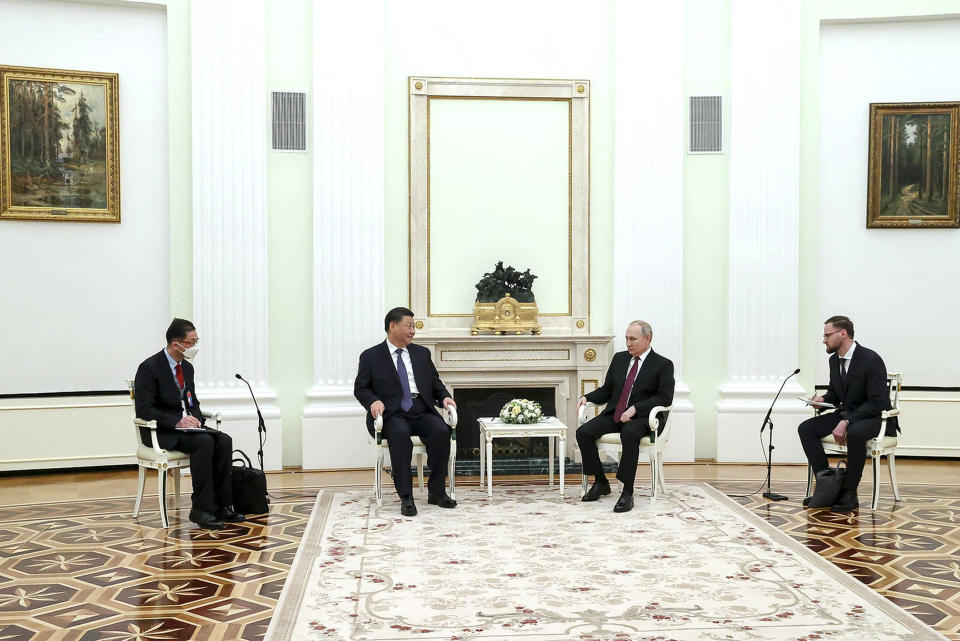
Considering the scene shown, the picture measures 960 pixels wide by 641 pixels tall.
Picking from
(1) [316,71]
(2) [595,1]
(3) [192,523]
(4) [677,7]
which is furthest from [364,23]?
(3) [192,523]

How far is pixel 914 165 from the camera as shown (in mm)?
9234

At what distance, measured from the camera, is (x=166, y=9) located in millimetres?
8703

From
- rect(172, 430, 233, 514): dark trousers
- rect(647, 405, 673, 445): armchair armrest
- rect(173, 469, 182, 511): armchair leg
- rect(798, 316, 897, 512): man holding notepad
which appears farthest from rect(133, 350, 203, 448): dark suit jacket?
rect(798, 316, 897, 512): man holding notepad

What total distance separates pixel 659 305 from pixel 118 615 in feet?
20.0

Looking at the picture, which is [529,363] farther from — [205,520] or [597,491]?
[205,520]

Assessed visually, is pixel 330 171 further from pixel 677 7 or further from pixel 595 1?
pixel 677 7

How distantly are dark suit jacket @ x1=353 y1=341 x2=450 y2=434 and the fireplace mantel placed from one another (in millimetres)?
1132

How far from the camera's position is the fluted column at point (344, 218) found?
8.70m

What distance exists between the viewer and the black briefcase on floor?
669 centimetres

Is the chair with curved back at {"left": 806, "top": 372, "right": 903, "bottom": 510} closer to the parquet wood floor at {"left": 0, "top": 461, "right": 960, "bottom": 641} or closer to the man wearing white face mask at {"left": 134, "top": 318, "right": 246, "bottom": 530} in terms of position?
the parquet wood floor at {"left": 0, "top": 461, "right": 960, "bottom": 641}

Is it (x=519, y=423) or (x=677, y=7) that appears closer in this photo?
(x=519, y=423)

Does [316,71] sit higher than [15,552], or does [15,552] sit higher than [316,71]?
[316,71]

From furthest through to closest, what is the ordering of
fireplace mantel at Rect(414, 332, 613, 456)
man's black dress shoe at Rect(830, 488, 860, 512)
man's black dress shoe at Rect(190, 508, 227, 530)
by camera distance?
fireplace mantel at Rect(414, 332, 613, 456) → man's black dress shoe at Rect(830, 488, 860, 512) → man's black dress shoe at Rect(190, 508, 227, 530)

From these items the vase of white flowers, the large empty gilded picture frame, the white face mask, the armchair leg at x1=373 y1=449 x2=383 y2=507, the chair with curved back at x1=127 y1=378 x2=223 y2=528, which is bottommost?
the armchair leg at x1=373 y1=449 x2=383 y2=507
